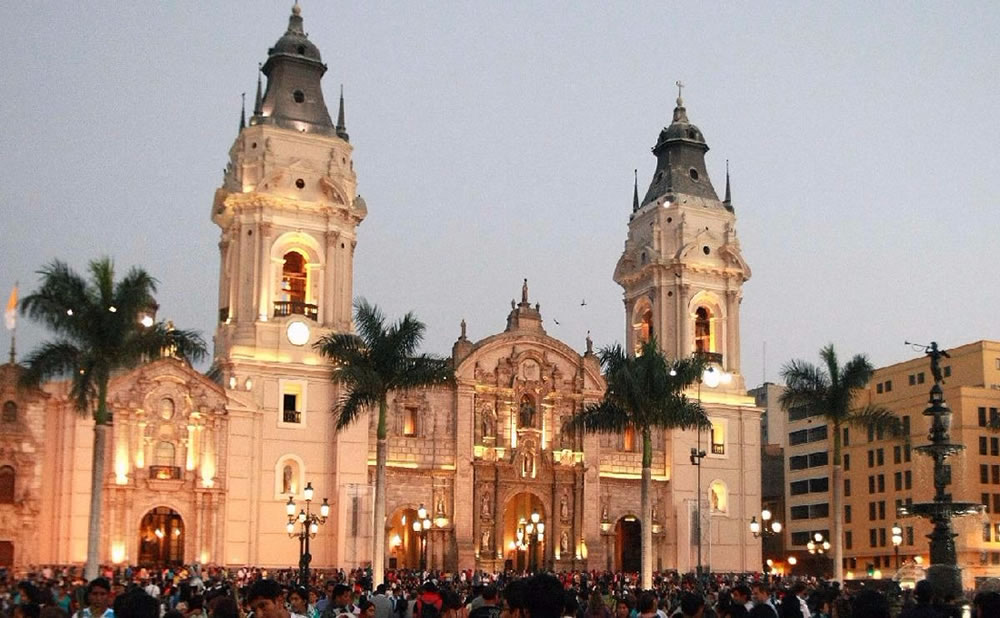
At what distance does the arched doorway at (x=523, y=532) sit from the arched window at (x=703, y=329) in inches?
497

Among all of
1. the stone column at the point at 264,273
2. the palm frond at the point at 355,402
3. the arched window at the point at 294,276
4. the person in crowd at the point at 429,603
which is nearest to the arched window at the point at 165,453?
the stone column at the point at 264,273

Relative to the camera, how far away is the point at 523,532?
2672 inches

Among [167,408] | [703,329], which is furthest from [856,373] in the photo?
[167,408]

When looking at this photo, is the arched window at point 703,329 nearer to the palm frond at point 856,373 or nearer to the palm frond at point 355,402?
the palm frond at point 856,373

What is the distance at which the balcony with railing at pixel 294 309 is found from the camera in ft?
201

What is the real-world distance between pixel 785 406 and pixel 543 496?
1398 cm

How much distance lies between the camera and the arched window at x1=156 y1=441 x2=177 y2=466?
56938 millimetres

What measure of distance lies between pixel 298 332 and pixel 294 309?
1146 mm

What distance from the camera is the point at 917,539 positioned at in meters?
77.8

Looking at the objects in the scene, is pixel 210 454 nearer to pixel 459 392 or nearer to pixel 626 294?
pixel 459 392

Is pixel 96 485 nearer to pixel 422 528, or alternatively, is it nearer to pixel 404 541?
pixel 422 528

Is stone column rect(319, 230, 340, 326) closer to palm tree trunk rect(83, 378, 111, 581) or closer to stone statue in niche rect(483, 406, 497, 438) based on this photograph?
stone statue in niche rect(483, 406, 497, 438)

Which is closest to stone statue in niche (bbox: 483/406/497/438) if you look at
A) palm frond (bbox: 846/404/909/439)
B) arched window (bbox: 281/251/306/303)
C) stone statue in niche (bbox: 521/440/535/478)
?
stone statue in niche (bbox: 521/440/535/478)

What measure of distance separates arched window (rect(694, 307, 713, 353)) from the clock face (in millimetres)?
22020
